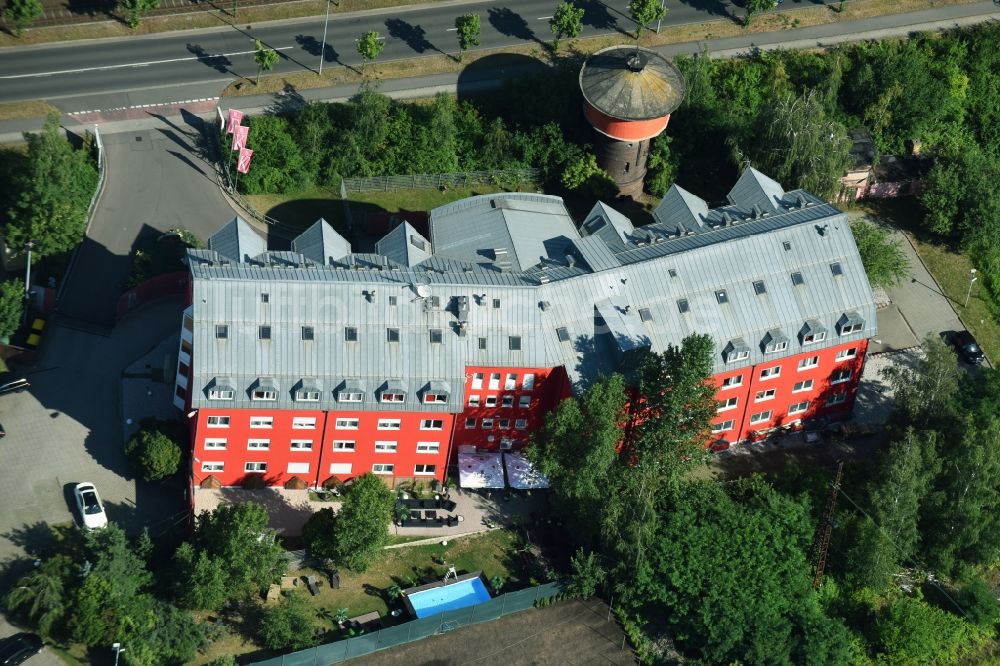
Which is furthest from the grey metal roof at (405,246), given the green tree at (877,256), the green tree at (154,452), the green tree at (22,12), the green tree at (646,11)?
the green tree at (22,12)

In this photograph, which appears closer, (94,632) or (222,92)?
(94,632)

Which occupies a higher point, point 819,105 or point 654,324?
point 819,105

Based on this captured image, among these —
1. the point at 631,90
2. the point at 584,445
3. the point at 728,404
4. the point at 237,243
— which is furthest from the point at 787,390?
the point at 237,243

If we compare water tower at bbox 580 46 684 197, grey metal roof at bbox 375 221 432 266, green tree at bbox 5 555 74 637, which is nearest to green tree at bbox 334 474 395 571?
green tree at bbox 5 555 74 637

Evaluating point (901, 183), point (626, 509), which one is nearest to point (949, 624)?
point (626, 509)

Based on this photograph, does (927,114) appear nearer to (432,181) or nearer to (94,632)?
(432,181)

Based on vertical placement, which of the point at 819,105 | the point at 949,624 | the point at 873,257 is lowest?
the point at 949,624

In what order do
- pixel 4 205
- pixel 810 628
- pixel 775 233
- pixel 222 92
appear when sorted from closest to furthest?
1. pixel 810 628
2. pixel 775 233
3. pixel 4 205
4. pixel 222 92
